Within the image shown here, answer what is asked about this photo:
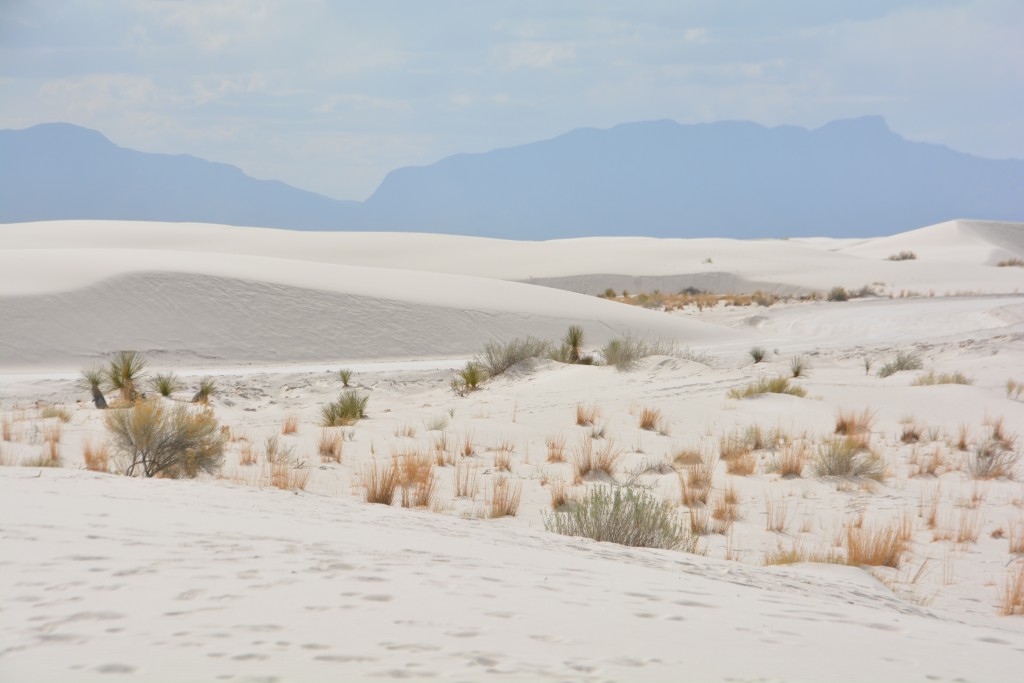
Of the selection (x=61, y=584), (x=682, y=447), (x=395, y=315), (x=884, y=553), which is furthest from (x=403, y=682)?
(x=395, y=315)

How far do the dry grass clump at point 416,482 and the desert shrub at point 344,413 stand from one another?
347 cm

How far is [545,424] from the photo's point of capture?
1309cm

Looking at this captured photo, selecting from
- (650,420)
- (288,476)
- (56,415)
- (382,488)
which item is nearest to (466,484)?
(382,488)

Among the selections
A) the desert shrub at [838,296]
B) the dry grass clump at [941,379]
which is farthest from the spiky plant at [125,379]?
the desert shrub at [838,296]

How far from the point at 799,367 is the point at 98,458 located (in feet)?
48.3

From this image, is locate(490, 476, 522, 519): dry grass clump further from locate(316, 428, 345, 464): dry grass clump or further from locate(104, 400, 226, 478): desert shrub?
locate(104, 400, 226, 478): desert shrub

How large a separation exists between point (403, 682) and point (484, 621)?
0.69 metres

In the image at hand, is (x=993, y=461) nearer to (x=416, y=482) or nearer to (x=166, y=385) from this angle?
(x=416, y=482)

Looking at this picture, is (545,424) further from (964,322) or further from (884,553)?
(964,322)

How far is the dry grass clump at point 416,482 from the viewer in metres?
7.72

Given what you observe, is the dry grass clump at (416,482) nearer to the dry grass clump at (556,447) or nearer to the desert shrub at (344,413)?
the dry grass clump at (556,447)

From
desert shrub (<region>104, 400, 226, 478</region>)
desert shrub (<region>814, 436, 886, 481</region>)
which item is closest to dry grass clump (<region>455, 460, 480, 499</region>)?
desert shrub (<region>104, 400, 226, 478</region>)

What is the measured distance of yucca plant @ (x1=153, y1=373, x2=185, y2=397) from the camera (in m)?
15.3

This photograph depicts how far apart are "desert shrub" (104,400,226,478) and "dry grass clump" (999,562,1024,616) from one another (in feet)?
22.4
